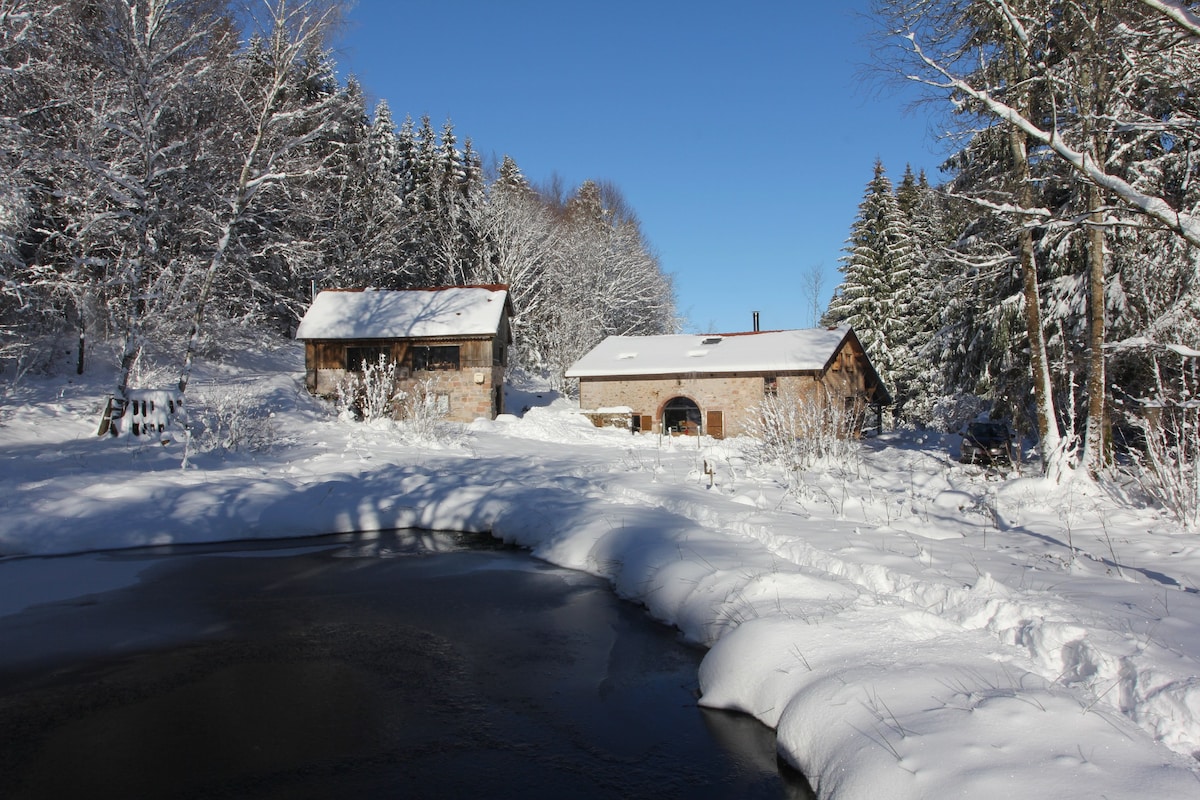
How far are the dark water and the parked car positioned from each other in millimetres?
16263

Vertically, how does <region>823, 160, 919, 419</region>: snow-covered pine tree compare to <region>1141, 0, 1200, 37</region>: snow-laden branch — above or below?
above

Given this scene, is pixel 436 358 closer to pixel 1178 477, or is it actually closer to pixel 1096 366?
pixel 1096 366

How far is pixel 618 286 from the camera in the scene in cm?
4747

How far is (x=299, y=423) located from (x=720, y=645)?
62.9 ft

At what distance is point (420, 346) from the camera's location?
31.1 metres

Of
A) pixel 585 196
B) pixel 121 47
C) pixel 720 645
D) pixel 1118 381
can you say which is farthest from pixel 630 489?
pixel 585 196

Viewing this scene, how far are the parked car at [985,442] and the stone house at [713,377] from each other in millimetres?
5780

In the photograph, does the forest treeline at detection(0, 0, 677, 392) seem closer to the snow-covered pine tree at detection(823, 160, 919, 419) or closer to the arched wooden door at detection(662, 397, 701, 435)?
the arched wooden door at detection(662, 397, 701, 435)

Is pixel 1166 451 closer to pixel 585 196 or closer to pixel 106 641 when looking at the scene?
pixel 106 641

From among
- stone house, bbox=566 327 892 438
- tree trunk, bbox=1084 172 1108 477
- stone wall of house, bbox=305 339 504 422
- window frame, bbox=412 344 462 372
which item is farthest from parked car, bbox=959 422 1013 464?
window frame, bbox=412 344 462 372

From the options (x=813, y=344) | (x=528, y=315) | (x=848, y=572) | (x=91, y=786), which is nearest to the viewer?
(x=91, y=786)

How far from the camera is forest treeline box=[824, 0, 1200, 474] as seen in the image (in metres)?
7.62

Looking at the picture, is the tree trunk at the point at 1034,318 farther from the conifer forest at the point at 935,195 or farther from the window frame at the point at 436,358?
the window frame at the point at 436,358

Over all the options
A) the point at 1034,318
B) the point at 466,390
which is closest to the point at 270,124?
the point at 466,390
